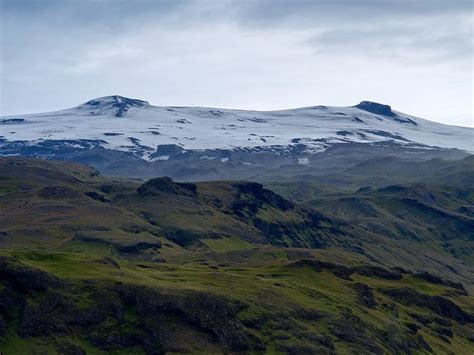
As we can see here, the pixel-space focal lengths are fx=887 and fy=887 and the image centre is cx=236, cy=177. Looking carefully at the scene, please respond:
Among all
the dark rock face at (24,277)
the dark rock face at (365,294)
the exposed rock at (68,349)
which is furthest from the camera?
the dark rock face at (365,294)

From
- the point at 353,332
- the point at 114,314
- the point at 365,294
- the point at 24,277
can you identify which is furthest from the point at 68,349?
the point at 365,294

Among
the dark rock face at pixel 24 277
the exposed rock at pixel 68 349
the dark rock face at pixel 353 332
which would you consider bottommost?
the dark rock face at pixel 353 332

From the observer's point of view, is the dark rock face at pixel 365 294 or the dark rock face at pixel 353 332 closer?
the dark rock face at pixel 353 332

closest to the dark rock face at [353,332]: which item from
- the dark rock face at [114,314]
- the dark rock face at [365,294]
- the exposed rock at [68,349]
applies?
the dark rock face at [365,294]

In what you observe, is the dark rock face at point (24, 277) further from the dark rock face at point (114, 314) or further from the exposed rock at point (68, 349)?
the exposed rock at point (68, 349)

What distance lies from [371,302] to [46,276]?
72044 millimetres

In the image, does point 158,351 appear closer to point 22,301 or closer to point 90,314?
point 90,314

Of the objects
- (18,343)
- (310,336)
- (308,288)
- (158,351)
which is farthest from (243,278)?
(18,343)

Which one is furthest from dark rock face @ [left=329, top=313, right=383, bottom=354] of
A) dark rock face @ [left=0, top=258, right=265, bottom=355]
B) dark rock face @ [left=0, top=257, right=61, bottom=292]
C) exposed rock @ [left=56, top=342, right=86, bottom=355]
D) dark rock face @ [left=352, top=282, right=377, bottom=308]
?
dark rock face @ [left=0, top=257, right=61, bottom=292]

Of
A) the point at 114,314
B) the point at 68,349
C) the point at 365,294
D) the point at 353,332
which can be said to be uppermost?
the point at 114,314

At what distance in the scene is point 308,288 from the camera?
176500mm

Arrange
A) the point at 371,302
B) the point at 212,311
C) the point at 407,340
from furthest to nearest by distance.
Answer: the point at 371,302 < the point at 407,340 < the point at 212,311

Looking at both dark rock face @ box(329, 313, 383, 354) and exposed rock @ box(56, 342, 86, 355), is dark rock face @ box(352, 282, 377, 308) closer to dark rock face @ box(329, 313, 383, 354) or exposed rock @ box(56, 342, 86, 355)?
dark rock face @ box(329, 313, 383, 354)

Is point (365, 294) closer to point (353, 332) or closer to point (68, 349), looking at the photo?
point (353, 332)
